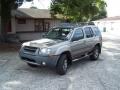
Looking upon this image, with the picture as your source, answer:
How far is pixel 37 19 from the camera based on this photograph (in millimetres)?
29562

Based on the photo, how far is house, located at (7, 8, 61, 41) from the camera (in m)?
26.3

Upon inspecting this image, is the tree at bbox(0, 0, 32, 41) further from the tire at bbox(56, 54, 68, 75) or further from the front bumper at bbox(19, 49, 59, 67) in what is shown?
→ the tire at bbox(56, 54, 68, 75)

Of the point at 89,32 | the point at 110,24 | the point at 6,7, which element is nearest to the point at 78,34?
the point at 89,32

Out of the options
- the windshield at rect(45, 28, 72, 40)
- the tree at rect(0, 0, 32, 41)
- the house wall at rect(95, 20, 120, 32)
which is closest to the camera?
the windshield at rect(45, 28, 72, 40)

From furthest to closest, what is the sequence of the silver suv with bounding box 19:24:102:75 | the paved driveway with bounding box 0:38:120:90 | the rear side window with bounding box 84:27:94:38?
the rear side window with bounding box 84:27:94:38
the silver suv with bounding box 19:24:102:75
the paved driveway with bounding box 0:38:120:90

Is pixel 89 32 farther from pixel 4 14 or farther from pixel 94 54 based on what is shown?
pixel 4 14

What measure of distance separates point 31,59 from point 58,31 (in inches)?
91.5

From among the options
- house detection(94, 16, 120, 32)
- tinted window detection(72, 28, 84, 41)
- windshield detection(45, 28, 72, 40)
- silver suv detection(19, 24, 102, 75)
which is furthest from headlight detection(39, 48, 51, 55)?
house detection(94, 16, 120, 32)

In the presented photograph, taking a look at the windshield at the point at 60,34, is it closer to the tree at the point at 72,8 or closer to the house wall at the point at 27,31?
the tree at the point at 72,8

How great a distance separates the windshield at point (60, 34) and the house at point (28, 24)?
1634 cm

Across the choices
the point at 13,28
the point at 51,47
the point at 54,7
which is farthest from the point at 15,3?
the point at 51,47

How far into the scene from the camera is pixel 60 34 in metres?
9.81

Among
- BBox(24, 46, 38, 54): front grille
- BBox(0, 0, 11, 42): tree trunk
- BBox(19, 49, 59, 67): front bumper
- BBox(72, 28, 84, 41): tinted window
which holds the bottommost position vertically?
Answer: BBox(19, 49, 59, 67): front bumper

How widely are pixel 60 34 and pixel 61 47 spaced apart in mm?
1462
